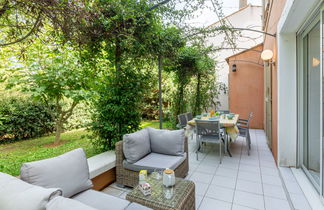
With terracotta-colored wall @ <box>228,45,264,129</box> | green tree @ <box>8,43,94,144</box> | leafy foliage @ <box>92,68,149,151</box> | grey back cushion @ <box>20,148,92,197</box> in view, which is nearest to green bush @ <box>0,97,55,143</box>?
green tree @ <box>8,43,94,144</box>

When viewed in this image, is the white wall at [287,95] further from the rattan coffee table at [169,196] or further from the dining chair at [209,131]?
the rattan coffee table at [169,196]

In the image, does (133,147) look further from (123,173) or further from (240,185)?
(240,185)

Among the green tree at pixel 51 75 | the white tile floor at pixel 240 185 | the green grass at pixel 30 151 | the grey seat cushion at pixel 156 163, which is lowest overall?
the white tile floor at pixel 240 185

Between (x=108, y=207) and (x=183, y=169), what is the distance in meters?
1.55

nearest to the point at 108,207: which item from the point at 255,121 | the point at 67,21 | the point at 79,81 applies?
the point at 67,21

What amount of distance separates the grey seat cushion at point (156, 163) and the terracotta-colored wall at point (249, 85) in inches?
200

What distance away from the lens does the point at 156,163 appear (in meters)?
2.48

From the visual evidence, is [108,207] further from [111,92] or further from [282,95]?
[282,95]

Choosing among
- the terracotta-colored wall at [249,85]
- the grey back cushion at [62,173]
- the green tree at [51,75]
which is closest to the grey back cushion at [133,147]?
the grey back cushion at [62,173]

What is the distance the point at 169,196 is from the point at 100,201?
67 cm

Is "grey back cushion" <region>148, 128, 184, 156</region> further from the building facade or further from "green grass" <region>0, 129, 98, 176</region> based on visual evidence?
the building facade

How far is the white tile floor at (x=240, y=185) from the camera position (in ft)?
7.19

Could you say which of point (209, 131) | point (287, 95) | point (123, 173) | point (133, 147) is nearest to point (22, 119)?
point (123, 173)

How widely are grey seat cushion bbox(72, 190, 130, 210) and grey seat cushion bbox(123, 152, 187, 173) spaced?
786 mm
